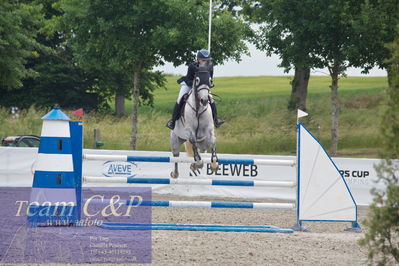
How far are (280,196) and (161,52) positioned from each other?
7.75m

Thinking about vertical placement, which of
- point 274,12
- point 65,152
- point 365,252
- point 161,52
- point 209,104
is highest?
point 274,12

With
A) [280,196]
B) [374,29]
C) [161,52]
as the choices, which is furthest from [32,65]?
[280,196]

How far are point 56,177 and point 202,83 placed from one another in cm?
239

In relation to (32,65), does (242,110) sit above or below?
below

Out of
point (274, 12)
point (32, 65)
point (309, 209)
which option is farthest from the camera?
point (32, 65)

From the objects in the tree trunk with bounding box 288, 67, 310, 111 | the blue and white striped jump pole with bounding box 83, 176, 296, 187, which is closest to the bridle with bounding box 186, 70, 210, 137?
the blue and white striped jump pole with bounding box 83, 176, 296, 187

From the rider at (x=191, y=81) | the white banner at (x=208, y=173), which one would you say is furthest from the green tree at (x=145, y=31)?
the rider at (x=191, y=81)

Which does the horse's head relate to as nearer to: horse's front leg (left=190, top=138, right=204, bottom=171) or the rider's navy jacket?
the rider's navy jacket

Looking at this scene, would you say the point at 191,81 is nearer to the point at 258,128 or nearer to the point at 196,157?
the point at 196,157

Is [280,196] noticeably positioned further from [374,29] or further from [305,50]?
[305,50]

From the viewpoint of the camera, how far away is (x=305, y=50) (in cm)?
2356

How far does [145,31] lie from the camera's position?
22250 millimetres

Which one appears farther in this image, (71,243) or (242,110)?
(242,110)

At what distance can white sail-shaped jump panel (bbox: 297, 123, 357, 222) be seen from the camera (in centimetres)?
988
